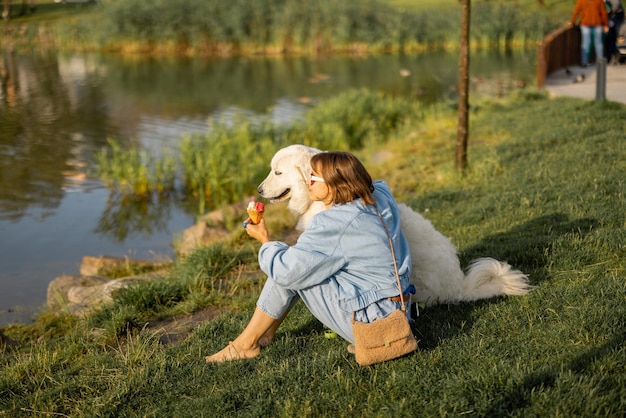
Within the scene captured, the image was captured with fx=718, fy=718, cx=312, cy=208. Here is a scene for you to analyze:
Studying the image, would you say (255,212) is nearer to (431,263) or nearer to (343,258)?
(343,258)

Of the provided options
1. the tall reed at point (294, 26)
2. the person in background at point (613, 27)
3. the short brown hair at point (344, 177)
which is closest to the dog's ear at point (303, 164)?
the short brown hair at point (344, 177)

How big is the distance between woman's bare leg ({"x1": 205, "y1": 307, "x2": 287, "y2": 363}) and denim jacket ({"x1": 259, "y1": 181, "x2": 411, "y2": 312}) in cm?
56

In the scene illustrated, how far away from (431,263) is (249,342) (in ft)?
4.75

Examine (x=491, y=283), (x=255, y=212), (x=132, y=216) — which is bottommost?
(x=132, y=216)

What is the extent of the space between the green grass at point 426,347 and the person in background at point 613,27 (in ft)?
37.8

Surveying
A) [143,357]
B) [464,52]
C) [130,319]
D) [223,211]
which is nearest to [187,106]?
[223,211]

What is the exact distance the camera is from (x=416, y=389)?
13.5 ft

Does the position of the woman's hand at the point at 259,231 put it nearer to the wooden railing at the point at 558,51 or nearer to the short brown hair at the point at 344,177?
the short brown hair at the point at 344,177

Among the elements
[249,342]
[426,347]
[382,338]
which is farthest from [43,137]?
[382,338]

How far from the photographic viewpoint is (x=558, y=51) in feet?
67.2

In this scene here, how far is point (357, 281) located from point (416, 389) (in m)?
0.74

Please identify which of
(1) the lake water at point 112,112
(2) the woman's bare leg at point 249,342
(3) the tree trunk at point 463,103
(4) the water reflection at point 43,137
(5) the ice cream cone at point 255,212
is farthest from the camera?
(4) the water reflection at point 43,137

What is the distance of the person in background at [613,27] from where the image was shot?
1850cm

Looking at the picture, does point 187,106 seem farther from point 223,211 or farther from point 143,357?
point 143,357
